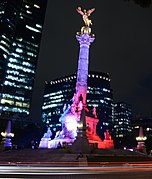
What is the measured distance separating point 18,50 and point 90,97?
1980 inches

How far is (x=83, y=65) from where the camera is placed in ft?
178

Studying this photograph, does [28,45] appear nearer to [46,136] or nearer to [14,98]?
[14,98]

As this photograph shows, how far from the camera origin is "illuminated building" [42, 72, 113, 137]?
486 ft

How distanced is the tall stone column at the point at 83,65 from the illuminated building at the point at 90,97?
91038 millimetres

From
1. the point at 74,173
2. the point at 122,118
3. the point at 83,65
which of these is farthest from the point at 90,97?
the point at 74,173

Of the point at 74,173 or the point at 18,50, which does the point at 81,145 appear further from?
the point at 18,50

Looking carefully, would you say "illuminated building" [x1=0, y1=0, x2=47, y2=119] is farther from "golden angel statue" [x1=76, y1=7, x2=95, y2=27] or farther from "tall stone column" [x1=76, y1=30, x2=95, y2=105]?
"golden angel statue" [x1=76, y1=7, x2=95, y2=27]

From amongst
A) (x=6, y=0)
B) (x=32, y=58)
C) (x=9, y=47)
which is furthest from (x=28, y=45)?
(x=6, y=0)

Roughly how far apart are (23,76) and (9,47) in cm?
1709

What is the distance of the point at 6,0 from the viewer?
13050cm

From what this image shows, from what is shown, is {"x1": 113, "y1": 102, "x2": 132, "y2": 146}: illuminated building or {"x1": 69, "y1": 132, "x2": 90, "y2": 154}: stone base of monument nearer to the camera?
{"x1": 69, "y1": 132, "x2": 90, "y2": 154}: stone base of monument

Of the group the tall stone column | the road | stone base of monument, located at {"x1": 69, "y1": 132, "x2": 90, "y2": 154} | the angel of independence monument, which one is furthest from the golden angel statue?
the road

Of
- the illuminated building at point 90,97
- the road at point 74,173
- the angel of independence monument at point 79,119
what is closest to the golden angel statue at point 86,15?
the angel of independence monument at point 79,119

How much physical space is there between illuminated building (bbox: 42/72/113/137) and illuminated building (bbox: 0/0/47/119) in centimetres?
2451
